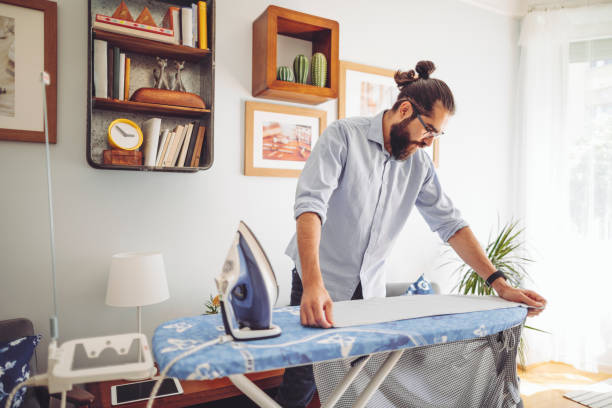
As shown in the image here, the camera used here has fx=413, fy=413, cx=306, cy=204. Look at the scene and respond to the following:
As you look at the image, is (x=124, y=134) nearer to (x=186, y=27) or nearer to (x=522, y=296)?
(x=186, y=27)

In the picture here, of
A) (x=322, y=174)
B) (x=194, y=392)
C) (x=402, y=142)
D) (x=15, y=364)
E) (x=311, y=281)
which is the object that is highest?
(x=402, y=142)

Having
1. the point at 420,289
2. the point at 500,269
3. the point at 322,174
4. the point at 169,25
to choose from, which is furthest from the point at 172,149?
the point at 500,269

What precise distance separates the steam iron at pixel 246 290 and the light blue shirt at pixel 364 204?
520 millimetres

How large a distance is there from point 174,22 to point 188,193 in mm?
817

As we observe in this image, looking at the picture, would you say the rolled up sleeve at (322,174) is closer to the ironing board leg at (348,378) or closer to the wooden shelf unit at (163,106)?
the ironing board leg at (348,378)

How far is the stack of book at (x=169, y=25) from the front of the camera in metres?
1.76

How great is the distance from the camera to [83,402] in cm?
145

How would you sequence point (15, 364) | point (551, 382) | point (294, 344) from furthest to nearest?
1. point (551, 382)
2. point (15, 364)
3. point (294, 344)

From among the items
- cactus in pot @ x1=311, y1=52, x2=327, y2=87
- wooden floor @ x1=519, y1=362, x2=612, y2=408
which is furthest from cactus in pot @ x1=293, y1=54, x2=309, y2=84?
wooden floor @ x1=519, y1=362, x2=612, y2=408

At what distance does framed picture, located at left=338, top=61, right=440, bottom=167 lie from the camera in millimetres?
2533

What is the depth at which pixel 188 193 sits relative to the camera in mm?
2139

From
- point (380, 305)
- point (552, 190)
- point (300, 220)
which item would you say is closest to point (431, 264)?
point (552, 190)

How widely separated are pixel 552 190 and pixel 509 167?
1.23 ft

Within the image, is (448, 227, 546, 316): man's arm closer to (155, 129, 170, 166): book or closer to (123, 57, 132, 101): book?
(155, 129, 170, 166): book
